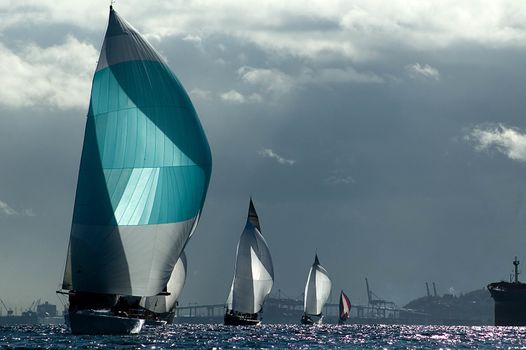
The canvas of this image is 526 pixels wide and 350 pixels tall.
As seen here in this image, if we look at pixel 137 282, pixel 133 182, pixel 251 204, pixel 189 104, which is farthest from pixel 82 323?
pixel 251 204

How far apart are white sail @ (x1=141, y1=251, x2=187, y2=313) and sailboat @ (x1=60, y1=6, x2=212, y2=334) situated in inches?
2202

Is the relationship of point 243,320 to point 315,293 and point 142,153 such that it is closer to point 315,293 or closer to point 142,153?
point 315,293

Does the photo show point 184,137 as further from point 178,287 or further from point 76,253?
point 178,287

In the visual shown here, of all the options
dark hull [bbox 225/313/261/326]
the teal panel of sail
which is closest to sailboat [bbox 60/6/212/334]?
the teal panel of sail

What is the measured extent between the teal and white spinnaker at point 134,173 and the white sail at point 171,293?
56.2 m

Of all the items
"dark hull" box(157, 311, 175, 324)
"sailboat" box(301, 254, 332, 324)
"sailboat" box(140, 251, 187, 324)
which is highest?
"sailboat" box(301, 254, 332, 324)

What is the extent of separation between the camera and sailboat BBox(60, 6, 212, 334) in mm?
79625

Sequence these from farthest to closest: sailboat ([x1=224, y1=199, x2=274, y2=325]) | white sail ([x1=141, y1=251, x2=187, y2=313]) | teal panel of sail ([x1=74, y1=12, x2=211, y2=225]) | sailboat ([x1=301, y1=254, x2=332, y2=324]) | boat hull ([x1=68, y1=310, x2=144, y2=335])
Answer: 1. sailboat ([x1=301, y1=254, x2=332, y2=324])
2. sailboat ([x1=224, y1=199, x2=274, y2=325])
3. white sail ([x1=141, y1=251, x2=187, y2=313])
4. boat hull ([x1=68, y1=310, x2=144, y2=335])
5. teal panel of sail ([x1=74, y1=12, x2=211, y2=225])

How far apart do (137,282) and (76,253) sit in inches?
174

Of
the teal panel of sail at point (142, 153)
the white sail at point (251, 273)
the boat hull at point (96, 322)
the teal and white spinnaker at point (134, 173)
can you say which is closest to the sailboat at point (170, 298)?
the white sail at point (251, 273)

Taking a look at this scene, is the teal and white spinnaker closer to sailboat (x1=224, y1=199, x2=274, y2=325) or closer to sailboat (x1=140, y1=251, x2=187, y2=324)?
sailboat (x1=140, y1=251, x2=187, y2=324)

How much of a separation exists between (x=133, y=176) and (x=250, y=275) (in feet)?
228

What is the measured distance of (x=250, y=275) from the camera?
147500 mm

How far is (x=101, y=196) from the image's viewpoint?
7981 centimetres
